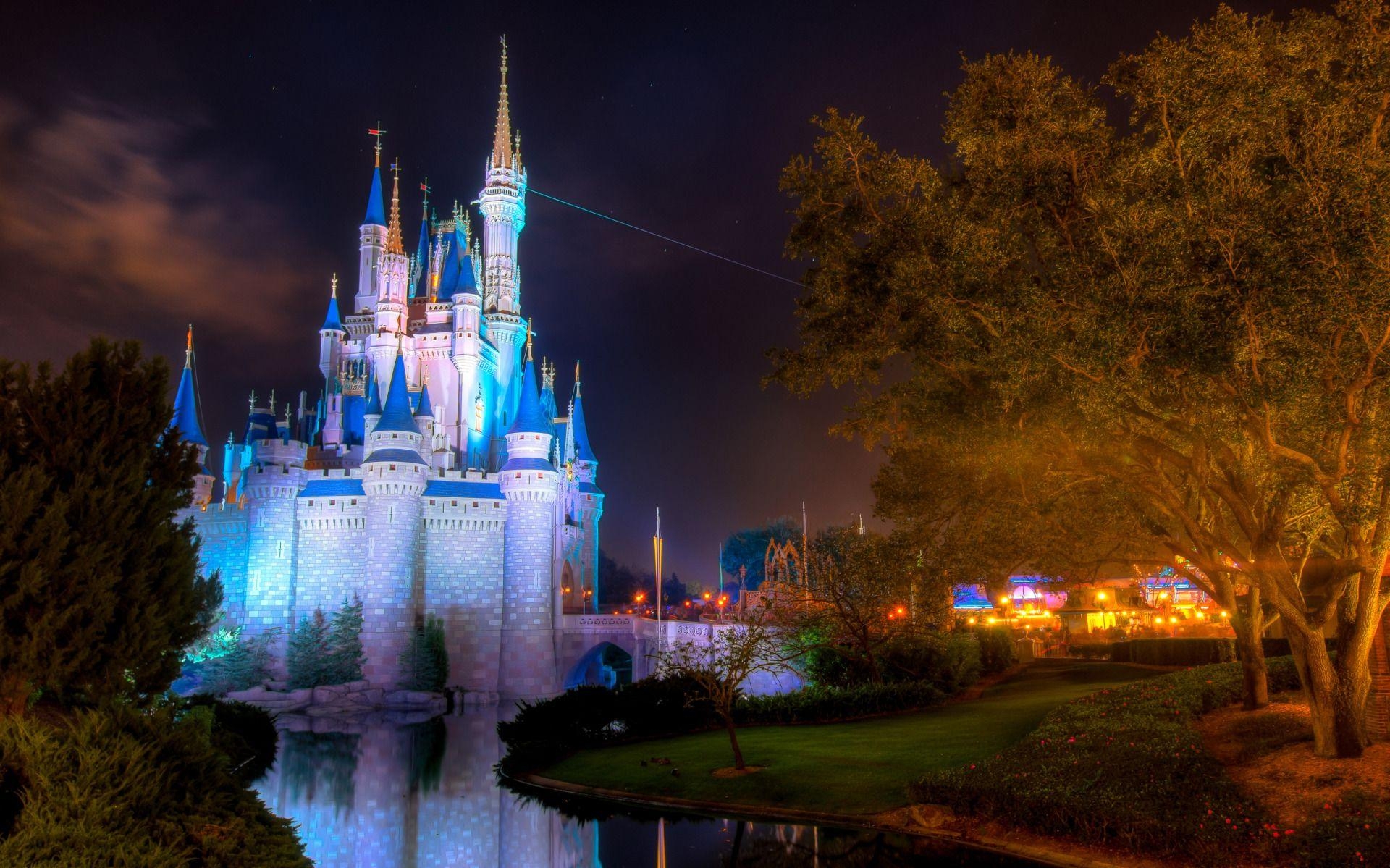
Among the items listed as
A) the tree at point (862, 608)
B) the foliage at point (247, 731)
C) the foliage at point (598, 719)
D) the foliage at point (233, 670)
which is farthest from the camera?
the foliage at point (233, 670)

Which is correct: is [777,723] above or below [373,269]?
below

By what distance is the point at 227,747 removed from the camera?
21234 mm

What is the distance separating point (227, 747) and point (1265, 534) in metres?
20.0

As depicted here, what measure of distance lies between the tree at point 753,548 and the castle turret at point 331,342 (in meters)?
36.4

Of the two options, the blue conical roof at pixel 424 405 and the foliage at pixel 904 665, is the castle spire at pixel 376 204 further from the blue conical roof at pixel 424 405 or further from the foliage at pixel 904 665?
the foliage at pixel 904 665

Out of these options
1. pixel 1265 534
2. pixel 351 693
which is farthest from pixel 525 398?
pixel 1265 534

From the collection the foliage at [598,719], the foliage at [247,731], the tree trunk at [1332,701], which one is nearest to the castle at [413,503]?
the foliage at [247,731]

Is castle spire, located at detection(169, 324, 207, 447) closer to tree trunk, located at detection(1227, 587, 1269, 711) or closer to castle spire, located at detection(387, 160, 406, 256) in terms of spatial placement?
castle spire, located at detection(387, 160, 406, 256)

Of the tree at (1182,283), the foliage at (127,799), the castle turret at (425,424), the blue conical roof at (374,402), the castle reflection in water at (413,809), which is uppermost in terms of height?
the blue conical roof at (374,402)

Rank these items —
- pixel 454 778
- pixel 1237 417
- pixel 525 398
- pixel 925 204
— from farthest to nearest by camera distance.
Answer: pixel 525 398 < pixel 454 778 < pixel 925 204 < pixel 1237 417

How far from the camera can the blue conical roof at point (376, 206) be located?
61250 mm

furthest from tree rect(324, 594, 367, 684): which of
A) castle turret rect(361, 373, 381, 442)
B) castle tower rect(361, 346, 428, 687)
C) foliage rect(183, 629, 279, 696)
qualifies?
castle turret rect(361, 373, 381, 442)

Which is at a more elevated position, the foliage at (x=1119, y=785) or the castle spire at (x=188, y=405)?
the castle spire at (x=188, y=405)

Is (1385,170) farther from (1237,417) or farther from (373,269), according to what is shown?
(373,269)
